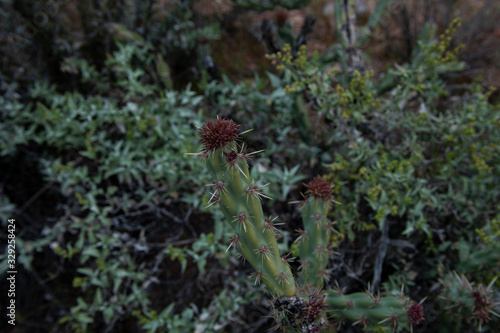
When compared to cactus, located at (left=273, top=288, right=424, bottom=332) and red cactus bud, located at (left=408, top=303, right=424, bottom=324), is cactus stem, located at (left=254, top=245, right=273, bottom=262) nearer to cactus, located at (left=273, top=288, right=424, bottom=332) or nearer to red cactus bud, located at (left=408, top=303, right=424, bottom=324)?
cactus, located at (left=273, top=288, right=424, bottom=332)

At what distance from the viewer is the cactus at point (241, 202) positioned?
1264mm

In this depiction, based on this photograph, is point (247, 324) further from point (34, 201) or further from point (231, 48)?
point (231, 48)

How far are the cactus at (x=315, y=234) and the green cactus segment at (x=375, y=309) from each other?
0.11 meters

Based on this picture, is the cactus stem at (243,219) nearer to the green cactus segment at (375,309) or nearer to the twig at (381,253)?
the green cactus segment at (375,309)

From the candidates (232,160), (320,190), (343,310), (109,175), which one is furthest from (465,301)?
(109,175)

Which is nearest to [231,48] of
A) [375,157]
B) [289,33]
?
[289,33]

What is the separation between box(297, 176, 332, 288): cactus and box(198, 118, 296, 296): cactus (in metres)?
0.20

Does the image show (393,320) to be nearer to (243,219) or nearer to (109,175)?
(243,219)

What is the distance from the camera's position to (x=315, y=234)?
1.61 m

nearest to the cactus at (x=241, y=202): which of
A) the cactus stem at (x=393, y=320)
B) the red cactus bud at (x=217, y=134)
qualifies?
the red cactus bud at (x=217, y=134)

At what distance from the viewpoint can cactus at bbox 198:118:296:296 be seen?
4.15ft

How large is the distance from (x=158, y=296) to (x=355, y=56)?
7.31 feet

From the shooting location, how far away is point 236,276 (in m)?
2.39

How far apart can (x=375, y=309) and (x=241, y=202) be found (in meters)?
0.79
